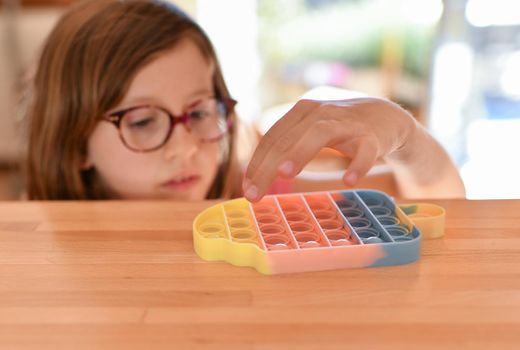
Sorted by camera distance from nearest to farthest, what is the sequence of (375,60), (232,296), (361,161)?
1. (232,296)
2. (361,161)
3. (375,60)

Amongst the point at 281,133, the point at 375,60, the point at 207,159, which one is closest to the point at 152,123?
the point at 207,159

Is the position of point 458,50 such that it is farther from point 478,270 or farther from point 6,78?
point 478,270

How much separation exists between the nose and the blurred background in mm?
1194

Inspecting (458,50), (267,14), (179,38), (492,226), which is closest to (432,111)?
(458,50)

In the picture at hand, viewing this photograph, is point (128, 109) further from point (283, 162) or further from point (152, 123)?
point (283, 162)

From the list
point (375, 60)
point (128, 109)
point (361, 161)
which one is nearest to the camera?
point (361, 161)

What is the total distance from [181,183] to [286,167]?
19.0 inches

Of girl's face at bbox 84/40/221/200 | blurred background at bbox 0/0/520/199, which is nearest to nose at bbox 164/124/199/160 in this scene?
girl's face at bbox 84/40/221/200

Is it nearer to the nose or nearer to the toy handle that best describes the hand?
the toy handle

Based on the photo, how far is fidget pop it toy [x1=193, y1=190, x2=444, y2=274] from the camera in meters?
0.46

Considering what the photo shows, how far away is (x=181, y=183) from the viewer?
0.98 meters

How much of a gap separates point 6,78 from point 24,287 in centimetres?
255

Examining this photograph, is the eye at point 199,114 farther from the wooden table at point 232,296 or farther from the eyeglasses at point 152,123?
the wooden table at point 232,296

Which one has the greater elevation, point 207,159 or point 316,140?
point 316,140
